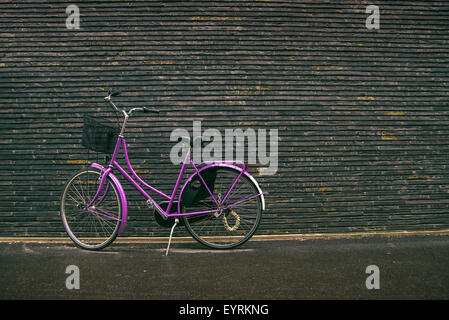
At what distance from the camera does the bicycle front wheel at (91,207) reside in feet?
13.3

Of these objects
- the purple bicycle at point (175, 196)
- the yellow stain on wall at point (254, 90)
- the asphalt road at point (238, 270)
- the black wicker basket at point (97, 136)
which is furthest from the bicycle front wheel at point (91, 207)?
the yellow stain on wall at point (254, 90)

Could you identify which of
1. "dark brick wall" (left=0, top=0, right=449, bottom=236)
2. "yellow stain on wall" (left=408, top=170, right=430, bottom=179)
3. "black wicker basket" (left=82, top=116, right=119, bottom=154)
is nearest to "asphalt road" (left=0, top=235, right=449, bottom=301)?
"dark brick wall" (left=0, top=0, right=449, bottom=236)

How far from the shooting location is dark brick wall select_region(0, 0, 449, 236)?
471 centimetres

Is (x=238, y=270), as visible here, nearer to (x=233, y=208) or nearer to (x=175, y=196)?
(x=233, y=208)

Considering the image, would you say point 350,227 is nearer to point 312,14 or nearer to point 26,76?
point 312,14

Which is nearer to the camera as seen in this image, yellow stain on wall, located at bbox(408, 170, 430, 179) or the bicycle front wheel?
the bicycle front wheel

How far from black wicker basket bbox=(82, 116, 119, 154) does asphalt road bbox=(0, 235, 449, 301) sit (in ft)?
4.01

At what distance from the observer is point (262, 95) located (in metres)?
4.79

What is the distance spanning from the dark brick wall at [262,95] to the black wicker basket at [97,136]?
0.76m

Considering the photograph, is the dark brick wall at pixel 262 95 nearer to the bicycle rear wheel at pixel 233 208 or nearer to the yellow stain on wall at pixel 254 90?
the yellow stain on wall at pixel 254 90

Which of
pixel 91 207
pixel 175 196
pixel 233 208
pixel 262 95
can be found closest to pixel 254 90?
pixel 262 95

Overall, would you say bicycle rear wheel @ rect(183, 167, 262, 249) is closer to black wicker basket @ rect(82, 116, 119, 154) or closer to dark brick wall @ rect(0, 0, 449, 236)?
dark brick wall @ rect(0, 0, 449, 236)

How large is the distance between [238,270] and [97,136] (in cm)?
210

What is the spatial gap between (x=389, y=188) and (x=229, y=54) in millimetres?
2897
